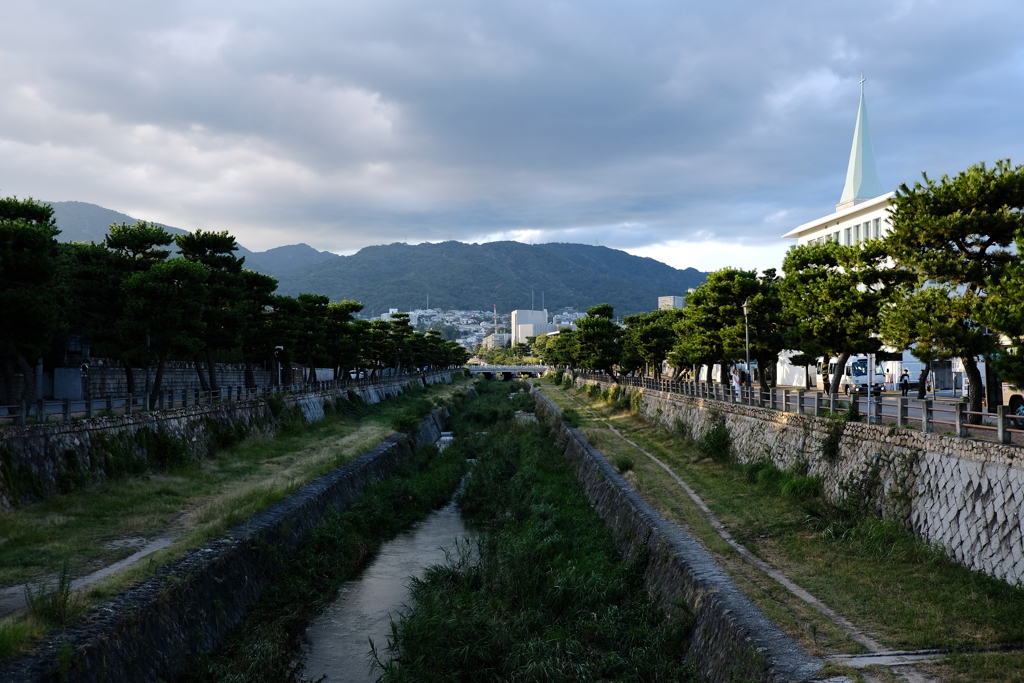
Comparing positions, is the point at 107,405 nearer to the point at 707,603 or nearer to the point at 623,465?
the point at 623,465

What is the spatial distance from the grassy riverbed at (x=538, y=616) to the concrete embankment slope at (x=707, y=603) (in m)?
0.46

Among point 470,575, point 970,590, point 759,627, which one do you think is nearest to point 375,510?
point 470,575

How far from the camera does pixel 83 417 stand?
2109cm

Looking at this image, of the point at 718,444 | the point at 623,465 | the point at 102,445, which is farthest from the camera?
the point at 718,444

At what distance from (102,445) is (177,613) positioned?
10988 millimetres

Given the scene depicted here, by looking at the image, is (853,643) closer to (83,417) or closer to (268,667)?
(268,667)

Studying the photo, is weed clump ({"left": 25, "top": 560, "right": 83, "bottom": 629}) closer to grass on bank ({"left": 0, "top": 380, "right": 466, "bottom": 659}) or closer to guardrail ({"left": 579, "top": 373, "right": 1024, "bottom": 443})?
grass on bank ({"left": 0, "top": 380, "right": 466, "bottom": 659})

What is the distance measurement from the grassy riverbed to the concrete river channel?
68 cm

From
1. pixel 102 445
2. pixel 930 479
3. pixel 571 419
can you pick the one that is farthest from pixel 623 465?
pixel 571 419

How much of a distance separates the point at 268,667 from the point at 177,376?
47.4 meters

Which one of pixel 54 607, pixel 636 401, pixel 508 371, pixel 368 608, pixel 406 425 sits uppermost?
pixel 54 607

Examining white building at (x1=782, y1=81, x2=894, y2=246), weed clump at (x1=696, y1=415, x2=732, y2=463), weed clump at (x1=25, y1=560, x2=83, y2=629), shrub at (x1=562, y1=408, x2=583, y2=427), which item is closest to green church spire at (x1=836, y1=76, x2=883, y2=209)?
white building at (x1=782, y1=81, x2=894, y2=246)

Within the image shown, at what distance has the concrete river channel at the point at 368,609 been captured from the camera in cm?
1330

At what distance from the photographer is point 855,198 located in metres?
79.2
